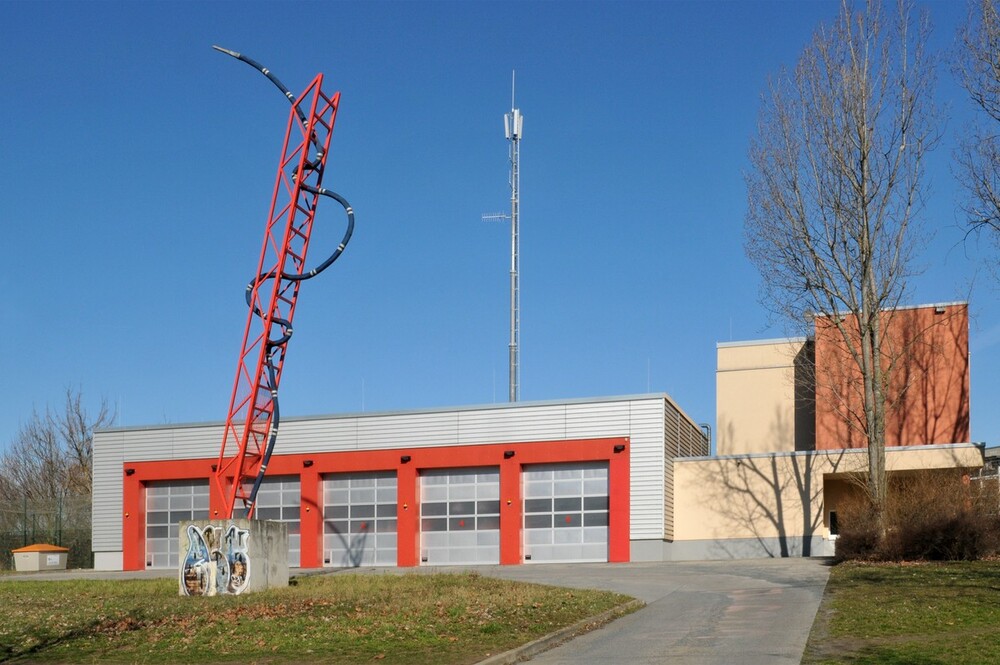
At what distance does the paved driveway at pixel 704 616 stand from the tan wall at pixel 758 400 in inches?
610

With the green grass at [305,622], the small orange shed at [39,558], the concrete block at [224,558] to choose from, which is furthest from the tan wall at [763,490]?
the small orange shed at [39,558]

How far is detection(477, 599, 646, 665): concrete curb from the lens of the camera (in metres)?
14.3

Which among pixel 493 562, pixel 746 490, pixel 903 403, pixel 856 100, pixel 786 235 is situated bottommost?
pixel 493 562

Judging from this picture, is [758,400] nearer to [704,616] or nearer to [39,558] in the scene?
[39,558]

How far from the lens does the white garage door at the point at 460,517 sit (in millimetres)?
40219

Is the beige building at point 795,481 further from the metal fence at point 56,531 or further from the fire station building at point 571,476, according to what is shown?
the metal fence at point 56,531

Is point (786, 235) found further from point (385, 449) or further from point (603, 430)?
point (385, 449)

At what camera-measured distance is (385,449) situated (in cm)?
4175

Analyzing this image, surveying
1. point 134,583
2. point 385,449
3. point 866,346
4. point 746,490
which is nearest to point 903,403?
point 746,490

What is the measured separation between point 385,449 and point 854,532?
59.3 ft

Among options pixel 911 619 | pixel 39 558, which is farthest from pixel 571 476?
pixel 911 619

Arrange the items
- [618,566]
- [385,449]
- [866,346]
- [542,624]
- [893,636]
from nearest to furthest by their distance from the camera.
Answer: [893,636], [542,624], [866,346], [618,566], [385,449]

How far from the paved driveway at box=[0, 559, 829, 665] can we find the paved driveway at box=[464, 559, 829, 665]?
1cm

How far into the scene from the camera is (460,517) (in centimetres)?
4059
